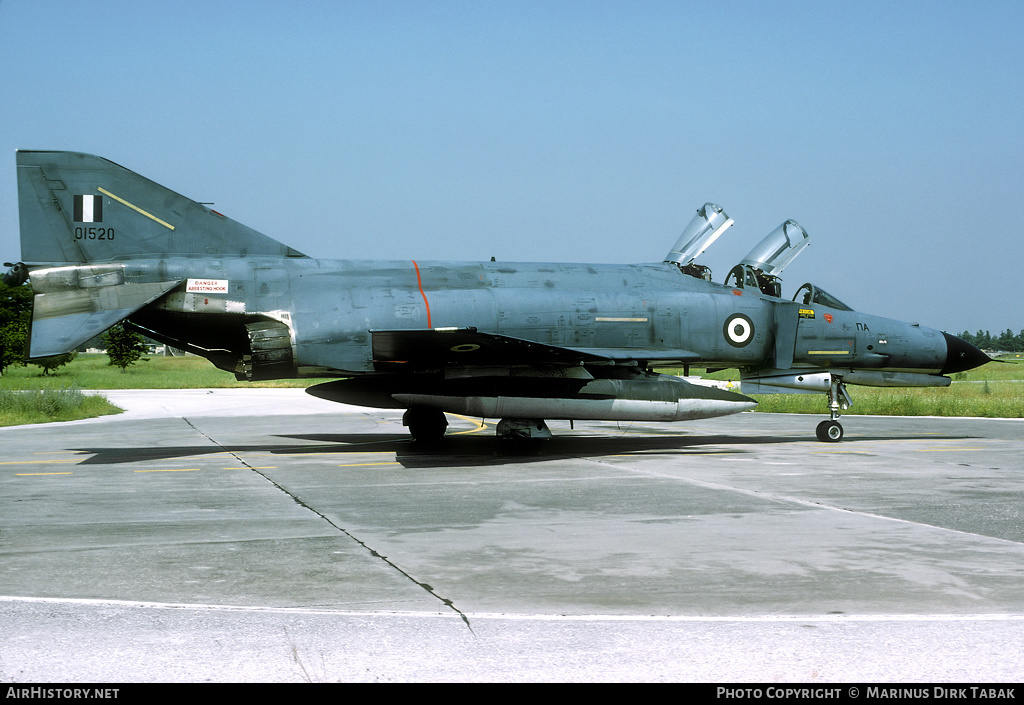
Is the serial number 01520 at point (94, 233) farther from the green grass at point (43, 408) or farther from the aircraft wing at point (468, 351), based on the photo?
the green grass at point (43, 408)

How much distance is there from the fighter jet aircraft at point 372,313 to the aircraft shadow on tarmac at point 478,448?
1.95ft

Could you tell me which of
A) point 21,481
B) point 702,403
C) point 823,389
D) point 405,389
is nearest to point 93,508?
point 21,481

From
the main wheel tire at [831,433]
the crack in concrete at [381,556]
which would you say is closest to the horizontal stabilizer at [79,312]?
the crack in concrete at [381,556]

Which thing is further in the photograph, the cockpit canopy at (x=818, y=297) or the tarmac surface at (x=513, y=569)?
the cockpit canopy at (x=818, y=297)

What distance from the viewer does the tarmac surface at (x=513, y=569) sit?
13.1 feet

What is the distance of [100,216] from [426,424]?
6329mm

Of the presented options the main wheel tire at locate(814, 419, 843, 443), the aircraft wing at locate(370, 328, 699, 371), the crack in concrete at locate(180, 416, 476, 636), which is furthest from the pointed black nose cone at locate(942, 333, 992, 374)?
the crack in concrete at locate(180, 416, 476, 636)

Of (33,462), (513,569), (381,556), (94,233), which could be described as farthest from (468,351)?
(513,569)

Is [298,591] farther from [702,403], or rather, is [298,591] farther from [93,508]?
[702,403]

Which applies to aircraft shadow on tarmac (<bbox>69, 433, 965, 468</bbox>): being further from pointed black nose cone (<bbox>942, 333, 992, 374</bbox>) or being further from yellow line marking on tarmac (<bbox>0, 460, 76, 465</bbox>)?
pointed black nose cone (<bbox>942, 333, 992, 374</bbox>)

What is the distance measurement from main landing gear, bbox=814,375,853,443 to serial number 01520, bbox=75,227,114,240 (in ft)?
41.6

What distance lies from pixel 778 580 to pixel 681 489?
4422 millimetres
